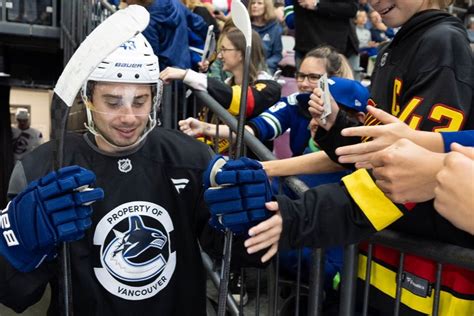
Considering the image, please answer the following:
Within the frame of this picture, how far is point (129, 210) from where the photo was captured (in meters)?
1.96

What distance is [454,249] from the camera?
1572mm

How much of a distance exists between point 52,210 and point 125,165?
50 cm

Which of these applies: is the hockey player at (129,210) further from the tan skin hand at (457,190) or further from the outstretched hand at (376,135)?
the tan skin hand at (457,190)

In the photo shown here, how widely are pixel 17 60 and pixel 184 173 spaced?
23.1 ft

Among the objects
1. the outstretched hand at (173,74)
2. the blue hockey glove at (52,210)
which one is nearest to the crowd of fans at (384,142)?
the outstretched hand at (173,74)

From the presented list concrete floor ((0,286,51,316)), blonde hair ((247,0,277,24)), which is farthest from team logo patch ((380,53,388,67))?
blonde hair ((247,0,277,24))

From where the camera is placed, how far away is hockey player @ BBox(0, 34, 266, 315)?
190 cm

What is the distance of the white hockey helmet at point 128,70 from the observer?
189 centimetres

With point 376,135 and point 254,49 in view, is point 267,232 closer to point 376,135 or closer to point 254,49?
point 376,135

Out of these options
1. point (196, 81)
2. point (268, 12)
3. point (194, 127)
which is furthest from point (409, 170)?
point (268, 12)

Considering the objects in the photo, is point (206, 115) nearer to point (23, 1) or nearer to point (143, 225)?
point (143, 225)

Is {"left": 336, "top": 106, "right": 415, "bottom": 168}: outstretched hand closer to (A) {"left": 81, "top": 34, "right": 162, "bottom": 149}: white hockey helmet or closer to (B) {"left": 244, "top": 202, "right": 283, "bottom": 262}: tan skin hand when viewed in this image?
(B) {"left": 244, "top": 202, "right": 283, "bottom": 262}: tan skin hand

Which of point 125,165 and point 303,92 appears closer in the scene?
point 125,165

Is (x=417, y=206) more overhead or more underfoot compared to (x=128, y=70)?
more underfoot
